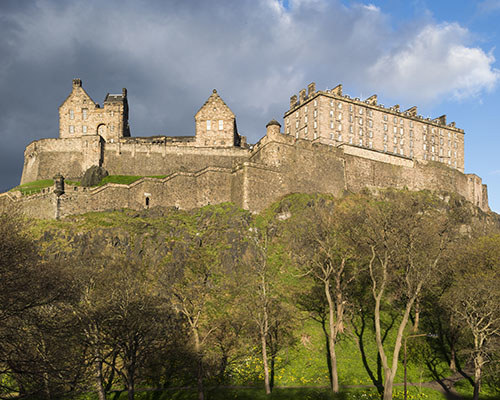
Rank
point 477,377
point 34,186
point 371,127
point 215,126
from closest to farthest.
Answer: point 477,377 → point 34,186 → point 215,126 → point 371,127

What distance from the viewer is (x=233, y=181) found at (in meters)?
57.2

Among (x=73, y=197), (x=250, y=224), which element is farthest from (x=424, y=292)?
(x=73, y=197)

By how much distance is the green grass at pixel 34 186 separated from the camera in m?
59.3

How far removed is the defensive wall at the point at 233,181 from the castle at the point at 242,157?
13 cm

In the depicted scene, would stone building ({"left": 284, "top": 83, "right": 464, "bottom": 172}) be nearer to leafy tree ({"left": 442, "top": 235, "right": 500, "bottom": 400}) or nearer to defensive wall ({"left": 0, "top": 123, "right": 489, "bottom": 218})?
defensive wall ({"left": 0, "top": 123, "right": 489, "bottom": 218})

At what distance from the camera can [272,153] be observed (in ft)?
192

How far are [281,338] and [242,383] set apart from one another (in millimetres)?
5275

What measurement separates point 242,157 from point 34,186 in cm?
3096

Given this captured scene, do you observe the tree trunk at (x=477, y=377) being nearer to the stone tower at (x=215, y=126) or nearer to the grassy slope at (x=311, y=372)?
the grassy slope at (x=311, y=372)

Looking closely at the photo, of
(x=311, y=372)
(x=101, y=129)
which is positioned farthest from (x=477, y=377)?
(x=101, y=129)

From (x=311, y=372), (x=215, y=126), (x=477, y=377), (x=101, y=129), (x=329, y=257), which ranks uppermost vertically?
(x=101, y=129)

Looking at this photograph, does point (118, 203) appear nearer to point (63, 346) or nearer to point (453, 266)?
point (63, 346)

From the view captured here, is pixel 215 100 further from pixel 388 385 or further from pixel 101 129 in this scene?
pixel 388 385

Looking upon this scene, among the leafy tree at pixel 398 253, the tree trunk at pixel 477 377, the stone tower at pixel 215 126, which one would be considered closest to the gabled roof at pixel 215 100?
the stone tower at pixel 215 126
